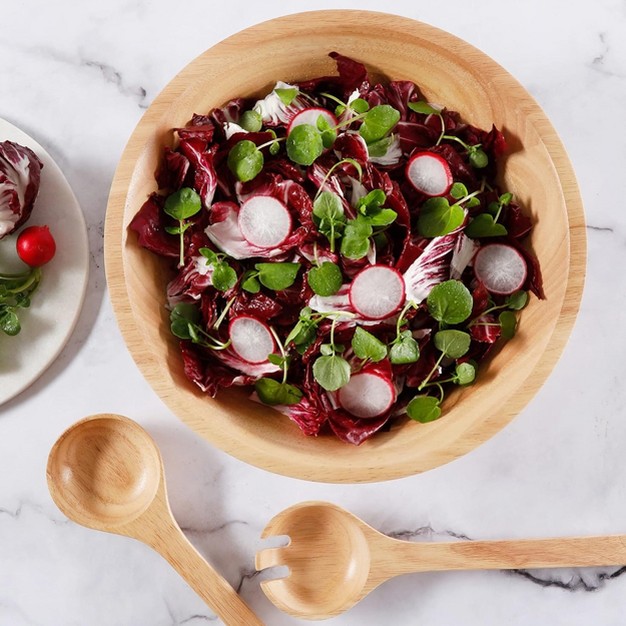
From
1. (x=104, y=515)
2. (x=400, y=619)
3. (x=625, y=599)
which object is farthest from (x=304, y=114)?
(x=625, y=599)

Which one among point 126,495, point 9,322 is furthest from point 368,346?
point 9,322

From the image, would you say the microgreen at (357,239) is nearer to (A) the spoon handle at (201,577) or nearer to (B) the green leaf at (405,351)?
(B) the green leaf at (405,351)

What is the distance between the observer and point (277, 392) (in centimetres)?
199

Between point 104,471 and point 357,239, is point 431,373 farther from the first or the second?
point 104,471

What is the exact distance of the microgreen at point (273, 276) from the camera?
1.93 metres

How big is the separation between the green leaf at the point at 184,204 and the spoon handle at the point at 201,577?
2.91 ft

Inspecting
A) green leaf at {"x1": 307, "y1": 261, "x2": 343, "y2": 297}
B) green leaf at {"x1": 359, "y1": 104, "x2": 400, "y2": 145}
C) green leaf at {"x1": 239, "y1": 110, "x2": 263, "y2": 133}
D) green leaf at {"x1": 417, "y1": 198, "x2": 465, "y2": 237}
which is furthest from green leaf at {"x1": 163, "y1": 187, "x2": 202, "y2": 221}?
green leaf at {"x1": 417, "y1": 198, "x2": 465, "y2": 237}

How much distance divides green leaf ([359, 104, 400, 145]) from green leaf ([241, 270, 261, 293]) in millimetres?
432

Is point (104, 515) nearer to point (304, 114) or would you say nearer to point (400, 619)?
point (400, 619)

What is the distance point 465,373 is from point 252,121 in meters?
0.82

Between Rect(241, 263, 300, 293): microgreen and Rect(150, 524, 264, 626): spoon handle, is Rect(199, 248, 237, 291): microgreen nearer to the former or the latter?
Rect(241, 263, 300, 293): microgreen

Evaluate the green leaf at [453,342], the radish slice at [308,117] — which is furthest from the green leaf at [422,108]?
the green leaf at [453,342]

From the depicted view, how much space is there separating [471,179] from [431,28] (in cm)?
38

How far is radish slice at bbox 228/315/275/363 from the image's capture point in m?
1.95
